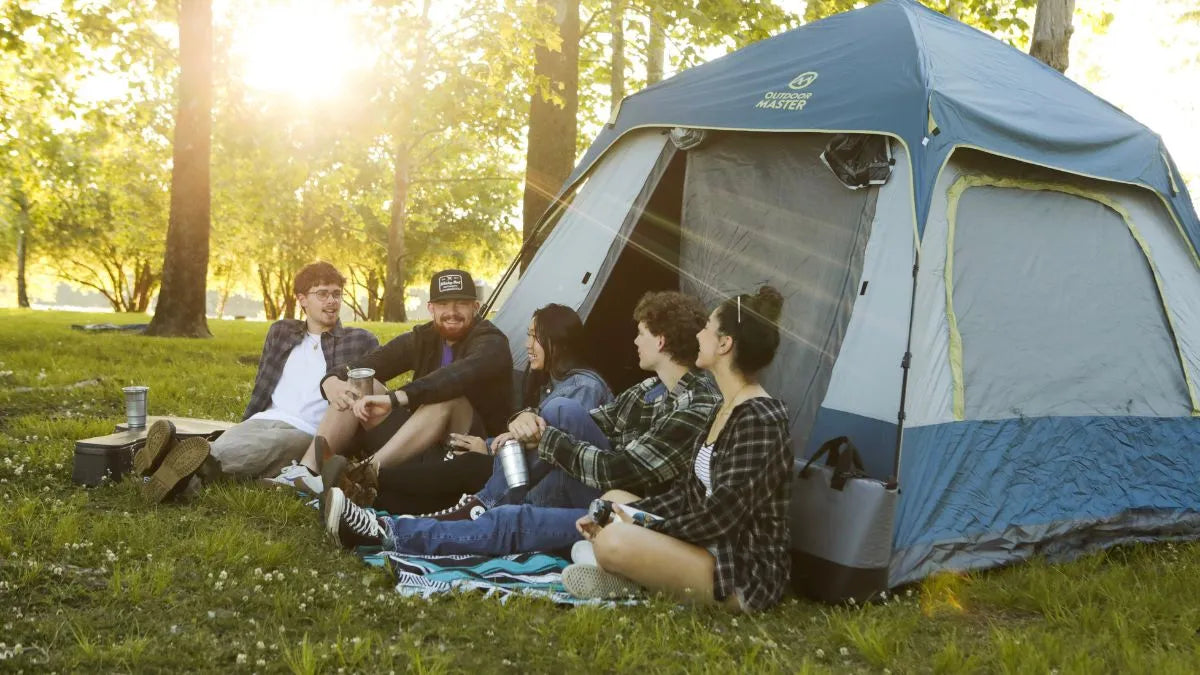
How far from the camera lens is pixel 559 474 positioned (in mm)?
4602

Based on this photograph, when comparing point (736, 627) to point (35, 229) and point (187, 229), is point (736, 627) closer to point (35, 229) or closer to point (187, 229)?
point (187, 229)

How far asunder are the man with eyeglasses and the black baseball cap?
0.54m

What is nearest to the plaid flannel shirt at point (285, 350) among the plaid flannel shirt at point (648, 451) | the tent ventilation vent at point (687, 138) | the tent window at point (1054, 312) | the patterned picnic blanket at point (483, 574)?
the patterned picnic blanket at point (483, 574)

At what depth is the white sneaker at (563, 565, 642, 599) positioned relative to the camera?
3.83m

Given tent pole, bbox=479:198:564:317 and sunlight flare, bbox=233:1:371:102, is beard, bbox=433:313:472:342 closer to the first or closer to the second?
tent pole, bbox=479:198:564:317

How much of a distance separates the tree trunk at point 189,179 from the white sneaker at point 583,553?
10248 millimetres

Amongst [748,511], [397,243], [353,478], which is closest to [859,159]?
[748,511]

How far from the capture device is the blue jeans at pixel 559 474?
4.59m

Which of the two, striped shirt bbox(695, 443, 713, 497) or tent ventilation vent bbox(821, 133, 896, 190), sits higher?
tent ventilation vent bbox(821, 133, 896, 190)

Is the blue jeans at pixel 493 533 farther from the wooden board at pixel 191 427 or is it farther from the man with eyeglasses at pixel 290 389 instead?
the wooden board at pixel 191 427

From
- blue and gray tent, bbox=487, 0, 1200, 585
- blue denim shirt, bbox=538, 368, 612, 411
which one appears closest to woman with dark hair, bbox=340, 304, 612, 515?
blue denim shirt, bbox=538, 368, 612, 411

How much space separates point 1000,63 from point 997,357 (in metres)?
→ 1.92

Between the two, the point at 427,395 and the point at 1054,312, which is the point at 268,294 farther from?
the point at 1054,312

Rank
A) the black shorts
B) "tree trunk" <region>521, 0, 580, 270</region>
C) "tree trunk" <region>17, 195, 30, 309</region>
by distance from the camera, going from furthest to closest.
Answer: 1. "tree trunk" <region>17, 195, 30, 309</region>
2. "tree trunk" <region>521, 0, 580, 270</region>
3. the black shorts
